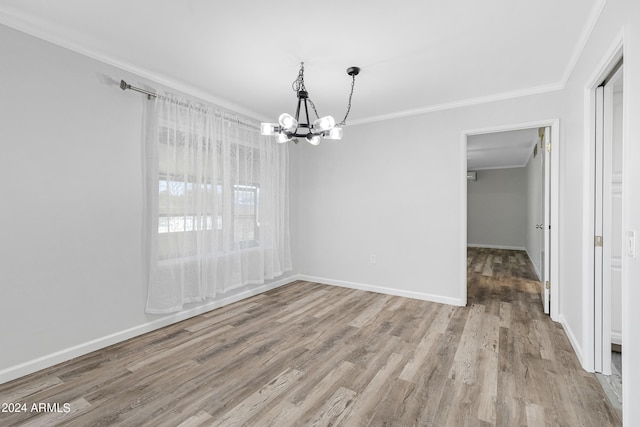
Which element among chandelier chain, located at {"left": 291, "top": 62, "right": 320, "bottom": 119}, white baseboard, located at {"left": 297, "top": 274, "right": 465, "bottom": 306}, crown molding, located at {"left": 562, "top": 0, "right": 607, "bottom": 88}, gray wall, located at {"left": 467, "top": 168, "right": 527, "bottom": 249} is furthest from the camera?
gray wall, located at {"left": 467, "top": 168, "right": 527, "bottom": 249}

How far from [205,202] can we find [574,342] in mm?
3742

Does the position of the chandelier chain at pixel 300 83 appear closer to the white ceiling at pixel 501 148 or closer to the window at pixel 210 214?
the window at pixel 210 214

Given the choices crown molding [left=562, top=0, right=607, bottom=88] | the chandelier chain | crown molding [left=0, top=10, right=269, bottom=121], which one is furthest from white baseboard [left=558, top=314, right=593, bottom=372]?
crown molding [left=0, top=10, right=269, bottom=121]

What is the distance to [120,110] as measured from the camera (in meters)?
2.69

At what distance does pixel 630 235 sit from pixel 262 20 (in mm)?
2480

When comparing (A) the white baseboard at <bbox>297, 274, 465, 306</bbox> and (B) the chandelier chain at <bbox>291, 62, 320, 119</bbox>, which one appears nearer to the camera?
(B) the chandelier chain at <bbox>291, 62, 320, 119</bbox>

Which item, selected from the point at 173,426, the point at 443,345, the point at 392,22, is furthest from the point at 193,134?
the point at 443,345

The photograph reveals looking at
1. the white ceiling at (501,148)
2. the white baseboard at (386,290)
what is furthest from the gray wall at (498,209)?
the white baseboard at (386,290)

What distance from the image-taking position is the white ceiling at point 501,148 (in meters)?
5.12

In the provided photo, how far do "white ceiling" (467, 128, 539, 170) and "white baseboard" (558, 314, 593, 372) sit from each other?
273 centimetres

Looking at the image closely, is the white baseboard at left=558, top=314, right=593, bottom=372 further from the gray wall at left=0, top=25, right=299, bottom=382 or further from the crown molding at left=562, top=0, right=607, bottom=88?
the gray wall at left=0, top=25, right=299, bottom=382

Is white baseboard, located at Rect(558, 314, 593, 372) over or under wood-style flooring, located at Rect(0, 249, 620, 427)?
over

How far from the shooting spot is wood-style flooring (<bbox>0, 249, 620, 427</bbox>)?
5.74 feet

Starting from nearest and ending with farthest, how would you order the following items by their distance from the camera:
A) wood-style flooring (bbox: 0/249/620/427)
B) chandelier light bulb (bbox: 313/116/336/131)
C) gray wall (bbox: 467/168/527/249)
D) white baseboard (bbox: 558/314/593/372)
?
1. wood-style flooring (bbox: 0/249/620/427)
2. white baseboard (bbox: 558/314/593/372)
3. chandelier light bulb (bbox: 313/116/336/131)
4. gray wall (bbox: 467/168/527/249)
